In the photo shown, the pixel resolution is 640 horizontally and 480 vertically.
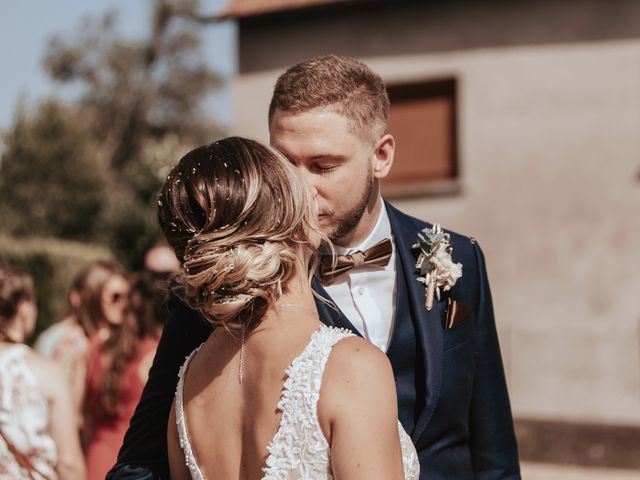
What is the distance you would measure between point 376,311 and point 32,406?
2.21m

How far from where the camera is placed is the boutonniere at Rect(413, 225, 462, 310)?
273 centimetres

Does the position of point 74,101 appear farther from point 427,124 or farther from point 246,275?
point 246,275

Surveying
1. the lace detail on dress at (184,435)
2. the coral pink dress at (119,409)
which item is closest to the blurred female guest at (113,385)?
the coral pink dress at (119,409)

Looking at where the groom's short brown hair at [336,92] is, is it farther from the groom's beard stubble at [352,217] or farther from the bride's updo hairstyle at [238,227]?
the bride's updo hairstyle at [238,227]

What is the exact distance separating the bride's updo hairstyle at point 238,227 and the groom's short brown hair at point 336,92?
576mm

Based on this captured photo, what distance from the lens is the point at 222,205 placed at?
2.10m

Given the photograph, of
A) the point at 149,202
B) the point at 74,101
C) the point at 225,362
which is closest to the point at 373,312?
the point at 225,362

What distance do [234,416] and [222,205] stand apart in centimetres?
47

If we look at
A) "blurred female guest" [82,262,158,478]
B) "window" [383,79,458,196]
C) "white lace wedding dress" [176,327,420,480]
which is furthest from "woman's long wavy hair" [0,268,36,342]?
"window" [383,79,458,196]

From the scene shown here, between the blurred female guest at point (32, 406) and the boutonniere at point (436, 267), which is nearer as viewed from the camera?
the boutonniere at point (436, 267)

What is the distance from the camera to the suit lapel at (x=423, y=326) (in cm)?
255

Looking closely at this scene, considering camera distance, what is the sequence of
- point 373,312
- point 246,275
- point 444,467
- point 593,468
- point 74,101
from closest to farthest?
point 246,275, point 444,467, point 373,312, point 593,468, point 74,101

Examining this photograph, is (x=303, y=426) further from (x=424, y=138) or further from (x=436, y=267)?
(x=424, y=138)

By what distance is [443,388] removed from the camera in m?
2.59
